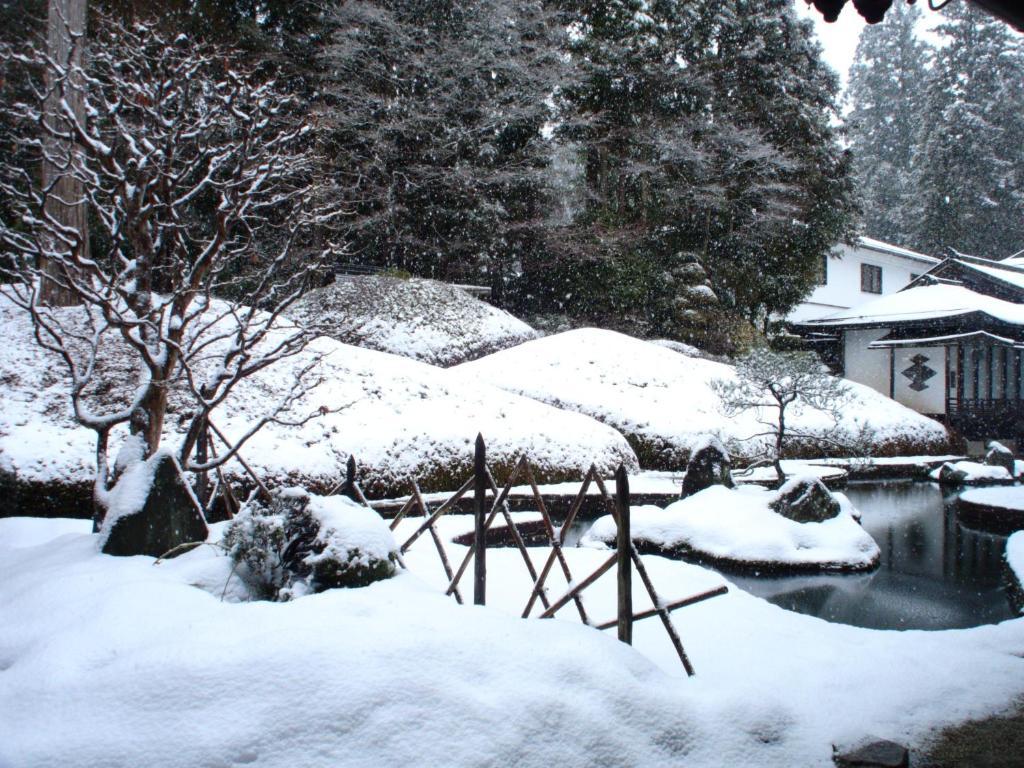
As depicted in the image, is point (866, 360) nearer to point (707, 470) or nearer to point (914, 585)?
point (707, 470)

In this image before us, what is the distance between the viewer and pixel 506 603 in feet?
17.2

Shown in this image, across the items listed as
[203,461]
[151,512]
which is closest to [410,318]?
[203,461]

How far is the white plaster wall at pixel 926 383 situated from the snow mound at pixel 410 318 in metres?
12.8

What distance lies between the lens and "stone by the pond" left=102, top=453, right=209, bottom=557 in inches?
186

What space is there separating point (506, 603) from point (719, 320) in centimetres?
1876

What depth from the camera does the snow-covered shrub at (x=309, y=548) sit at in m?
4.00

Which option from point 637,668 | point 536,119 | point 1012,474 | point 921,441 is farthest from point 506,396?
point 536,119

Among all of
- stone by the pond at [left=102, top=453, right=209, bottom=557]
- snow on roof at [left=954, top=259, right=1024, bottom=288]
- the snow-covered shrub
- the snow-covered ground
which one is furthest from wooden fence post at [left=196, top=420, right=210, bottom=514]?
snow on roof at [left=954, top=259, right=1024, bottom=288]

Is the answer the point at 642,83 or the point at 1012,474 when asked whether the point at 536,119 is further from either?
the point at 1012,474

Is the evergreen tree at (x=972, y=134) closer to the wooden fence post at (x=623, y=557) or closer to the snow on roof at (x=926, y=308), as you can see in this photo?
the snow on roof at (x=926, y=308)

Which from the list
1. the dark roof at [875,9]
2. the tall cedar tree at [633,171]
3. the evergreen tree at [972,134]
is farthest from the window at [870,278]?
the dark roof at [875,9]

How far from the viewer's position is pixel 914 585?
6.88 metres

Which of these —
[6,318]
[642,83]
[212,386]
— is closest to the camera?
[212,386]

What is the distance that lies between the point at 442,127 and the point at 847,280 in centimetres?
2048
